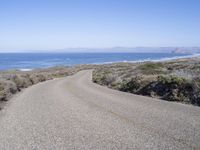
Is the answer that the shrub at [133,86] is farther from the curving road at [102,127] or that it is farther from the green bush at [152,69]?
the green bush at [152,69]

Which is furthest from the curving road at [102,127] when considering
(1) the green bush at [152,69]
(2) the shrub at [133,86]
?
(1) the green bush at [152,69]

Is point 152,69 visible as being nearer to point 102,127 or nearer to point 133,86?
point 133,86

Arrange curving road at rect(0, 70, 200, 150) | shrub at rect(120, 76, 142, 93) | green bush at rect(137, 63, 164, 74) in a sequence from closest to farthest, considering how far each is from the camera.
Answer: curving road at rect(0, 70, 200, 150) → shrub at rect(120, 76, 142, 93) → green bush at rect(137, 63, 164, 74)

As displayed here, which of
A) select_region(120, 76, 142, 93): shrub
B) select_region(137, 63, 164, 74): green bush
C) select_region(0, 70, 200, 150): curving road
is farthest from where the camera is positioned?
select_region(137, 63, 164, 74): green bush

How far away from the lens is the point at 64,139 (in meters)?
9.54

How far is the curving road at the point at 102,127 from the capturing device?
346 inches

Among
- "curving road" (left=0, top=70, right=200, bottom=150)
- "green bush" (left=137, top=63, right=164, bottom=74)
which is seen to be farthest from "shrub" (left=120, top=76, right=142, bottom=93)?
"green bush" (left=137, top=63, right=164, bottom=74)

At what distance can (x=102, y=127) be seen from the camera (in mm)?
10883

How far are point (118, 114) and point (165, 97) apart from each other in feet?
19.0

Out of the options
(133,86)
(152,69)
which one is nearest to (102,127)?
(133,86)

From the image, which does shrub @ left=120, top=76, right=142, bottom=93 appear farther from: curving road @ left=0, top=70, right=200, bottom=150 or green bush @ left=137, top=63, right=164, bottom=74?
green bush @ left=137, top=63, right=164, bottom=74

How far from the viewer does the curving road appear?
879 centimetres

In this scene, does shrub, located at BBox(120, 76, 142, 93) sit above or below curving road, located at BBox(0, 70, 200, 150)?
below

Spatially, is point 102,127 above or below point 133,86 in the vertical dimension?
above
